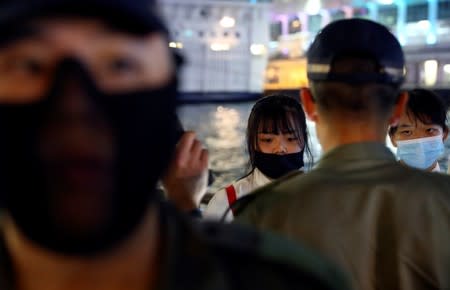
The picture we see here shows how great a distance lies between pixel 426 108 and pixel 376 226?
66.3 inches

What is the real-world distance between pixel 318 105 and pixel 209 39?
145 feet

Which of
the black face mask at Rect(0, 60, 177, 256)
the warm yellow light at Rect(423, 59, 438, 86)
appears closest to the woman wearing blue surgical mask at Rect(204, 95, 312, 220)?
the black face mask at Rect(0, 60, 177, 256)

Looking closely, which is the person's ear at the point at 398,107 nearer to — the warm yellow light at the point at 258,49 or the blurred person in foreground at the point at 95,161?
the blurred person in foreground at the point at 95,161

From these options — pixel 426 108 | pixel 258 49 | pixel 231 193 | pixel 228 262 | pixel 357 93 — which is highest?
pixel 258 49

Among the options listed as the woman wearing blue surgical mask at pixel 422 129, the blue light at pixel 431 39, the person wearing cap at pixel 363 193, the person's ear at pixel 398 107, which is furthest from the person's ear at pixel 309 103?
the blue light at pixel 431 39

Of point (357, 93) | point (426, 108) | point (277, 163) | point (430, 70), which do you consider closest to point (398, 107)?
point (357, 93)

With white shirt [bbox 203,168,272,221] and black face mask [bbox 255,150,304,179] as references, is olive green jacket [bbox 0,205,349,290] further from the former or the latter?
black face mask [bbox 255,150,304,179]

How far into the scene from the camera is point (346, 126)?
1.74 meters

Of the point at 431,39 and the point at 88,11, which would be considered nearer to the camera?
the point at 88,11

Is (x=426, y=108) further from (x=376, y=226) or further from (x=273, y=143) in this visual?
(x=376, y=226)

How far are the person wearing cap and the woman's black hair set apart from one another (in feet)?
3.61

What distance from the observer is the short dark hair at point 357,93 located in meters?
1.71

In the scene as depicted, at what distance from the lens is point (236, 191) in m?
2.80

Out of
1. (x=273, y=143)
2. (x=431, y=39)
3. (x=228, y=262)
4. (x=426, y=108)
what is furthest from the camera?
(x=431, y=39)
